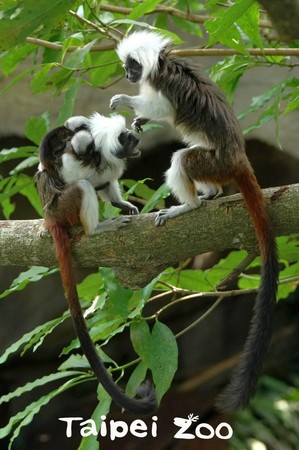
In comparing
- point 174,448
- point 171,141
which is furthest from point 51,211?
point 174,448

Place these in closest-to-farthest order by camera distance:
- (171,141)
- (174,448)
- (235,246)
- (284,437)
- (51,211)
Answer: (235,246)
(51,211)
(284,437)
(171,141)
(174,448)

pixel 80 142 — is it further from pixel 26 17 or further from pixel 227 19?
pixel 26 17

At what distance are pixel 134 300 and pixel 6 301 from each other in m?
3.44

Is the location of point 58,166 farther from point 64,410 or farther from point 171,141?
point 64,410

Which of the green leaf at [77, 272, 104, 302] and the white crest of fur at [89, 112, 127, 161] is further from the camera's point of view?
the green leaf at [77, 272, 104, 302]

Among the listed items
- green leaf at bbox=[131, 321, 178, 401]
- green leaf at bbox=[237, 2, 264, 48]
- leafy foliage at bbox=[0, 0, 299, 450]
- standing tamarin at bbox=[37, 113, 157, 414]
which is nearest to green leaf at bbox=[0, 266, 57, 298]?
leafy foliage at bbox=[0, 0, 299, 450]

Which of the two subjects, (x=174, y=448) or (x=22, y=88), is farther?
(x=174, y=448)

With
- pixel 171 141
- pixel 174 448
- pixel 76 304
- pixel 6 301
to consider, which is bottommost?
pixel 174 448

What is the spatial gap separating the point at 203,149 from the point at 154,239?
0.40 m

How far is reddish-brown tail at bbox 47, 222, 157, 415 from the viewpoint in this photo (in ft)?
8.41

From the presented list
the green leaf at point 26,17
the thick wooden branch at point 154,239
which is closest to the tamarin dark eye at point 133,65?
the thick wooden branch at point 154,239

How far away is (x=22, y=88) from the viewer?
5.88 metres

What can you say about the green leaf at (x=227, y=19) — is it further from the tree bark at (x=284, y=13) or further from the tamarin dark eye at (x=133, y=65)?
the tree bark at (x=284, y=13)

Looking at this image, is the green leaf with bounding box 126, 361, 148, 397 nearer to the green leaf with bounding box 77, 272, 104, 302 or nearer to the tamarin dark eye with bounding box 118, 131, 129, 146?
the green leaf with bounding box 77, 272, 104, 302
